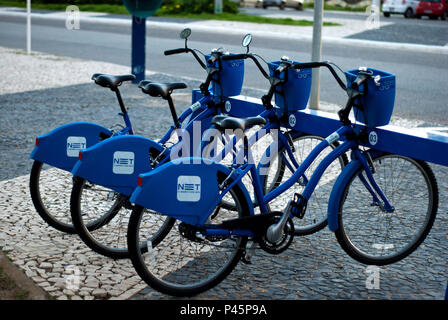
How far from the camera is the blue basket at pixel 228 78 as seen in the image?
5.07m

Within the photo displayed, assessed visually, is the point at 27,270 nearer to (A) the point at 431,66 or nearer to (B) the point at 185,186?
(B) the point at 185,186

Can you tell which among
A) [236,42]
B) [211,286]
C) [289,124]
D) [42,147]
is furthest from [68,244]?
[236,42]

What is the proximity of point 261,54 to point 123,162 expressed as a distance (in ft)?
40.7

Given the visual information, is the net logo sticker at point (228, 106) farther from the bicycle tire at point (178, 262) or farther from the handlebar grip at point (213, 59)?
the bicycle tire at point (178, 262)

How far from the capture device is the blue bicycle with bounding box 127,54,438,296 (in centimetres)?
382

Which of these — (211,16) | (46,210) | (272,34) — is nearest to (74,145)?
(46,210)

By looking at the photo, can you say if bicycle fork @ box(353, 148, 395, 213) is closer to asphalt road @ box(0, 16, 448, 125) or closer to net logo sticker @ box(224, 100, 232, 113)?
net logo sticker @ box(224, 100, 232, 113)

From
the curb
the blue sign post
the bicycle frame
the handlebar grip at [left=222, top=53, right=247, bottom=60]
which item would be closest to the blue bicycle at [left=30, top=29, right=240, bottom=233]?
the handlebar grip at [left=222, top=53, right=247, bottom=60]

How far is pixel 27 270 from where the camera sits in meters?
4.18

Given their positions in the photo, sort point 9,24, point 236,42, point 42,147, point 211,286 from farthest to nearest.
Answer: point 9,24, point 236,42, point 42,147, point 211,286

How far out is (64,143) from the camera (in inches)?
183
